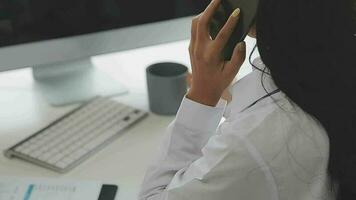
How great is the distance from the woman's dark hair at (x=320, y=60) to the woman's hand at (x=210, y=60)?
0.10 m

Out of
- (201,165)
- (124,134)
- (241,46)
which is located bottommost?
(124,134)

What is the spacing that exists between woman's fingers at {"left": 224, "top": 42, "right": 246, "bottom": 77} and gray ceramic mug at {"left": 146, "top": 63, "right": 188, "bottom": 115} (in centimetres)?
29

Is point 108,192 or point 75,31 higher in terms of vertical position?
point 75,31

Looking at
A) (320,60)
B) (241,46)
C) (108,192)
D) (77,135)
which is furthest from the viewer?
(77,135)

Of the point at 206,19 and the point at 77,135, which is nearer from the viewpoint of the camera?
the point at 206,19

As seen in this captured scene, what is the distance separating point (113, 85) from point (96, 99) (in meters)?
0.09

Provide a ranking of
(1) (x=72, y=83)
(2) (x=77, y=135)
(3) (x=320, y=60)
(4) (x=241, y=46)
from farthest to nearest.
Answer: (1) (x=72, y=83) < (2) (x=77, y=135) < (4) (x=241, y=46) < (3) (x=320, y=60)

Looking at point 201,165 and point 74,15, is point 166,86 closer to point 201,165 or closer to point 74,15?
point 74,15

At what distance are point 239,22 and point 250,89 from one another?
94 mm

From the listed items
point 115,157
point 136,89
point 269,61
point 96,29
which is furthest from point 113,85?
point 269,61

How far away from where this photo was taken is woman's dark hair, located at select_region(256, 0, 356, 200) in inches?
22.9

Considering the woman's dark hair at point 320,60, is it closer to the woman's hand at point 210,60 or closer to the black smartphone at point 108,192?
the woman's hand at point 210,60

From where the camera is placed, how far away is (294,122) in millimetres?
607

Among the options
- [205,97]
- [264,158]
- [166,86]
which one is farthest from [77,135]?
[264,158]
